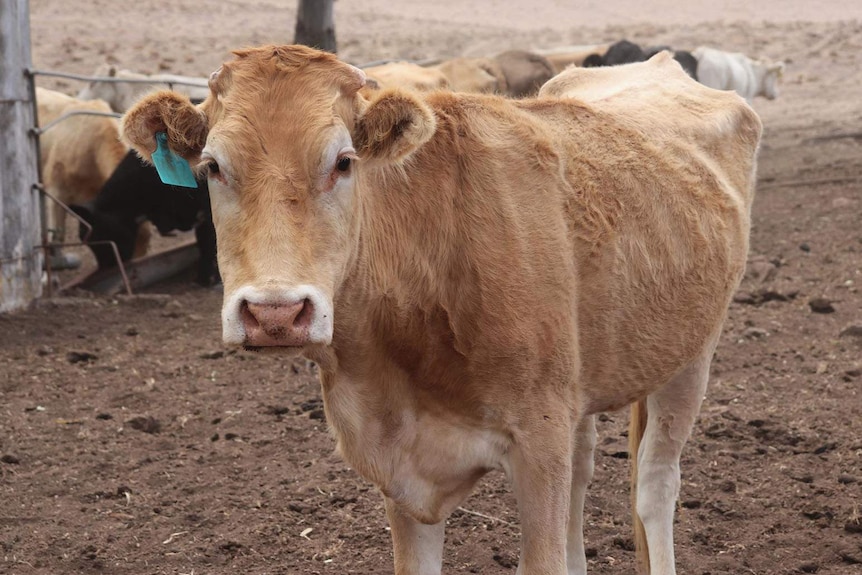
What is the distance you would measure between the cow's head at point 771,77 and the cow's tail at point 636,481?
1419cm

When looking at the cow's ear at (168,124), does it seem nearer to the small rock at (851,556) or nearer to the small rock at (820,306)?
the small rock at (851,556)

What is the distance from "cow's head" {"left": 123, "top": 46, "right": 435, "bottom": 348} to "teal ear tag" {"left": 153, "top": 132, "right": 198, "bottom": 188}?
0.09ft

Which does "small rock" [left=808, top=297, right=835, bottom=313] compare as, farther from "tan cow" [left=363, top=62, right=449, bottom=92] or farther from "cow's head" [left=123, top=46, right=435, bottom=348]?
"cow's head" [left=123, top=46, right=435, bottom=348]

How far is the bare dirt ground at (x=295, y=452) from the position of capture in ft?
15.8

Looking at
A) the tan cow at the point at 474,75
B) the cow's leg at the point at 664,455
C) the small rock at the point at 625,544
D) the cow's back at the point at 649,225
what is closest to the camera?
the cow's back at the point at 649,225

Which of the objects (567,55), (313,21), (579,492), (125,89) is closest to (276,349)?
(579,492)

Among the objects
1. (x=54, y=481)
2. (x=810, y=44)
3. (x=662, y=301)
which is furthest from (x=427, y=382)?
(x=810, y=44)

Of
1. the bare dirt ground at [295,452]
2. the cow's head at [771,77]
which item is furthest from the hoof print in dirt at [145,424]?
the cow's head at [771,77]

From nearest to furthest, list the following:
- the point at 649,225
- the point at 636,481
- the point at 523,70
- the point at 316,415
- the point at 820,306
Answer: the point at 649,225, the point at 636,481, the point at 316,415, the point at 820,306, the point at 523,70

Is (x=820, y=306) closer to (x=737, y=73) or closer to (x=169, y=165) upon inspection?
(x=169, y=165)

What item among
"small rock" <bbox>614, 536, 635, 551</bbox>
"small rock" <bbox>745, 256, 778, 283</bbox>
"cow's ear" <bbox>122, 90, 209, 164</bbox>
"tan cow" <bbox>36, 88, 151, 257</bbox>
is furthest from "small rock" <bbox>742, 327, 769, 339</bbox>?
"tan cow" <bbox>36, 88, 151, 257</bbox>

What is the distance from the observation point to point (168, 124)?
3229 mm

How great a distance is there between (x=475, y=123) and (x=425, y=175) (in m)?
0.29

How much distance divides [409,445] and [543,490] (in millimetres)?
444
